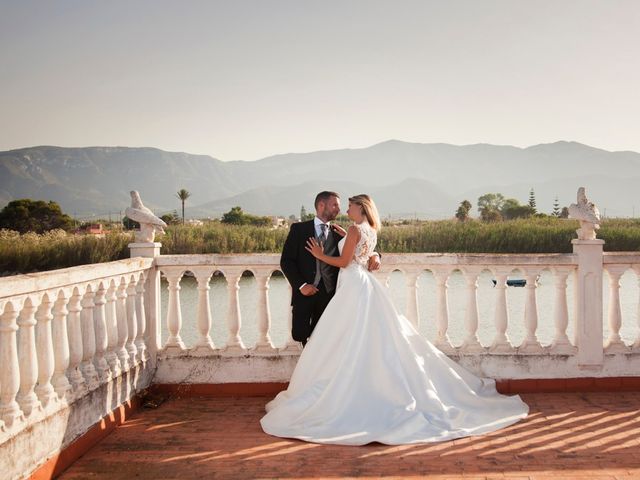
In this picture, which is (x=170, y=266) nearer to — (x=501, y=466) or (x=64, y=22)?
(x=501, y=466)

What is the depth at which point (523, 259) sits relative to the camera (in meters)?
4.68

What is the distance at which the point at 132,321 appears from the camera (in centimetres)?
438

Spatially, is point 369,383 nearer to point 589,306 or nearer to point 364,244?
point 364,244

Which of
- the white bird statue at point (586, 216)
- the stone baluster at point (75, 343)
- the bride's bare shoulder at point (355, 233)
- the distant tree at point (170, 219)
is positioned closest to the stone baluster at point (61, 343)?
the stone baluster at point (75, 343)

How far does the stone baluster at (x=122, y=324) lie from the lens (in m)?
4.18

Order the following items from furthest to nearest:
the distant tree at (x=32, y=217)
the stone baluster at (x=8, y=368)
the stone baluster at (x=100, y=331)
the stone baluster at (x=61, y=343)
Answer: the distant tree at (x=32, y=217), the stone baluster at (x=100, y=331), the stone baluster at (x=61, y=343), the stone baluster at (x=8, y=368)

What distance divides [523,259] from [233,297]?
7.70 ft

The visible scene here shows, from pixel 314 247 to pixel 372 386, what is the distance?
1061 mm

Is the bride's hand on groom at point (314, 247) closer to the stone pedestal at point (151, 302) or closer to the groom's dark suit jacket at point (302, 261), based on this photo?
the groom's dark suit jacket at point (302, 261)

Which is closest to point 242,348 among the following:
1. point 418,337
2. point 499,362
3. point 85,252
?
point 418,337

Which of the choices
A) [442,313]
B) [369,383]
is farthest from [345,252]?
[442,313]

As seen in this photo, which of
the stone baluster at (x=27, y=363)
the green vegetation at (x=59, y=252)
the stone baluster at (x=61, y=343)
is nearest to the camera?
the stone baluster at (x=27, y=363)

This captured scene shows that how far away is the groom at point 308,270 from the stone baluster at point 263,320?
338 mm

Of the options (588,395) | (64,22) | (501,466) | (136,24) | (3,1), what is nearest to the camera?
(501,466)
